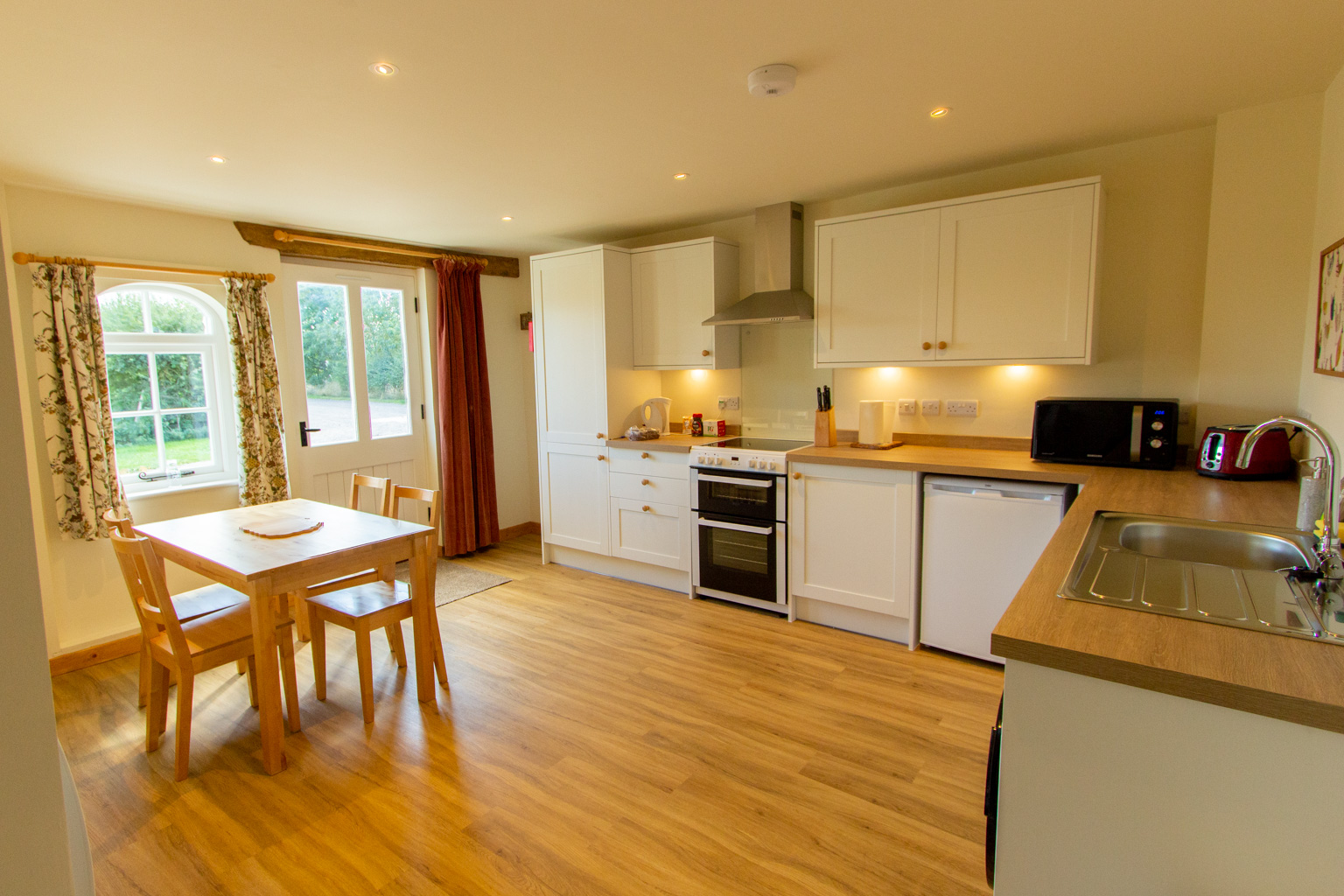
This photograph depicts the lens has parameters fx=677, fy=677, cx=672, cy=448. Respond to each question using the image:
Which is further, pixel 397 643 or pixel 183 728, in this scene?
pixel 397 643

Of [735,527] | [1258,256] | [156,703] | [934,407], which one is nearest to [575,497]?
[735,527]

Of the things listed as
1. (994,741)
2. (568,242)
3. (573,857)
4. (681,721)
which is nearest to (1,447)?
(994,741)

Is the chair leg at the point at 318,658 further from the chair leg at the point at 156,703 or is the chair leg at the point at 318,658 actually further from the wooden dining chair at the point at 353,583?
the chair leg at the point at 156,703

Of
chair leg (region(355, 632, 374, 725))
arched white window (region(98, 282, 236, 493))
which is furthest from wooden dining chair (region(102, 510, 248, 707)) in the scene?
arched white window (region(98, 282, 236, 493))

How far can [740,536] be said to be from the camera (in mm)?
3781

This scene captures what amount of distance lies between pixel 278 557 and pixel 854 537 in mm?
2506

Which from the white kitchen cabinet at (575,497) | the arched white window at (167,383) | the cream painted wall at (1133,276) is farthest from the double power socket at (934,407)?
the arched white window at (167,383)

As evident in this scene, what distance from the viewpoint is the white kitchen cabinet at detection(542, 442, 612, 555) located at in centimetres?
444

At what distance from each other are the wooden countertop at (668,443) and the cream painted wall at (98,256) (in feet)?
7.12

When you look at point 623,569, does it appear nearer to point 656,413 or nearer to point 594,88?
point 656,413

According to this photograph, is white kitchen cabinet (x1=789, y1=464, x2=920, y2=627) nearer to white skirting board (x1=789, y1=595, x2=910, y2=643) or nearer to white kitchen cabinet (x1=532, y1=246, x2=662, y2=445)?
white skirting board (x1=789, y1=595, x2=910, y2=643)

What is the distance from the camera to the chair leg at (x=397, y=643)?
126 inches

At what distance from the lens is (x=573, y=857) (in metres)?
1.97

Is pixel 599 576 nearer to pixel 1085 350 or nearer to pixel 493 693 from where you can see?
pixel 493 693
